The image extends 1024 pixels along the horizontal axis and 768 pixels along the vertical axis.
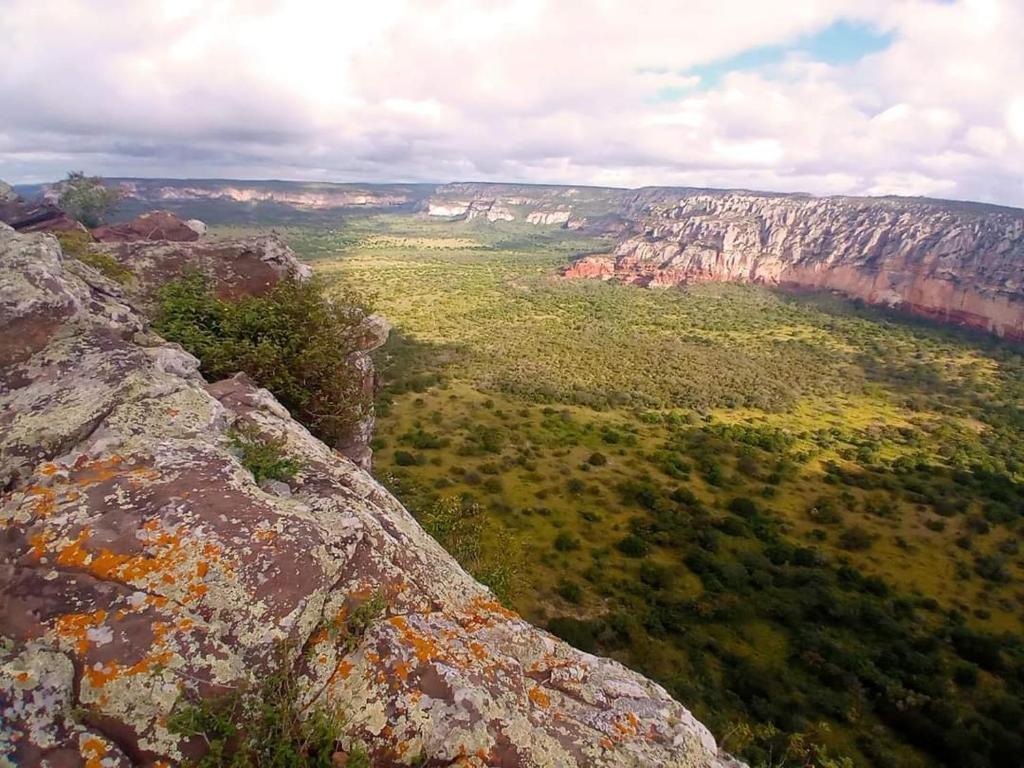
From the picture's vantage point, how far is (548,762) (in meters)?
5.06

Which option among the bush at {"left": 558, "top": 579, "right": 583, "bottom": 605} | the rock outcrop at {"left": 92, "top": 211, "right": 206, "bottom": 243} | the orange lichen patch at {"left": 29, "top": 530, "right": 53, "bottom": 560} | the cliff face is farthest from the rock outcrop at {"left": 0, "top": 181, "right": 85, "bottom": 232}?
the cliff face

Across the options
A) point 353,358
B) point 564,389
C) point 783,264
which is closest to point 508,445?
point 564,389

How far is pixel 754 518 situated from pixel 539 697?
119ft

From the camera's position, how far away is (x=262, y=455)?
730 centimetres

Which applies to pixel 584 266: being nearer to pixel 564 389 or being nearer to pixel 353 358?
pixel 564 389

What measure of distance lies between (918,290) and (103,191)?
152987 mm

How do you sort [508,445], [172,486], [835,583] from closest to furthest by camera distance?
[172,486], [835,583], [508,445]

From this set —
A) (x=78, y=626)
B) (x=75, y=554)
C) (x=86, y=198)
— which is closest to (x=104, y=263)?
(x=75, y=554)

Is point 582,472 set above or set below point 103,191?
below

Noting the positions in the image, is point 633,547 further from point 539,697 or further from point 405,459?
point 539,697

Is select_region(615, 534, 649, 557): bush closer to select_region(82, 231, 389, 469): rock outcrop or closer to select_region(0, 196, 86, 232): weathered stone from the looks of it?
select_region(82, 231, 389, 469): rock outcrop

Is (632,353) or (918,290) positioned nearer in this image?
(632,353)

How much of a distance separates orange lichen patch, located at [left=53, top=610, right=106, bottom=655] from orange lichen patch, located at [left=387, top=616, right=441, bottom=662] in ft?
8.23

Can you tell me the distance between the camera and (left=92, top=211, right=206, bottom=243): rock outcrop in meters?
25.8
